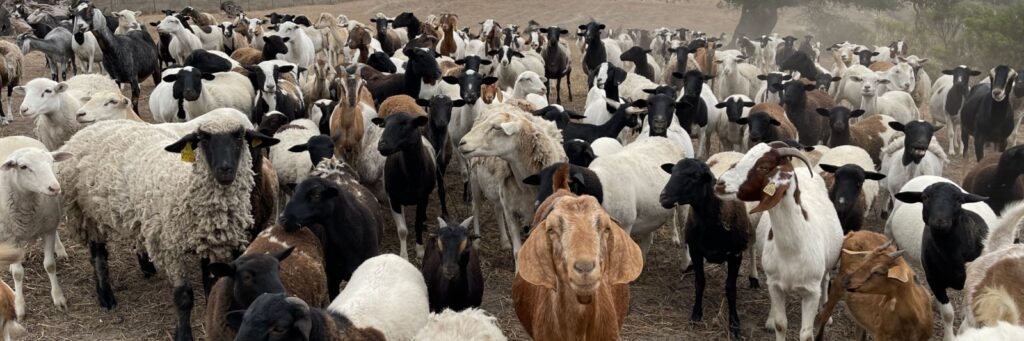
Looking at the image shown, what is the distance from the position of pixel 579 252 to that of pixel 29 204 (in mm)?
5392

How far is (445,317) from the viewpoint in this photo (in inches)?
193

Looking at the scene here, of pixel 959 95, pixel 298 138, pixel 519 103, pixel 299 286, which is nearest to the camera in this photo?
pixel 299 286

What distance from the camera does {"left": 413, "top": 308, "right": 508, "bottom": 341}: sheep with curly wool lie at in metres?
4.68

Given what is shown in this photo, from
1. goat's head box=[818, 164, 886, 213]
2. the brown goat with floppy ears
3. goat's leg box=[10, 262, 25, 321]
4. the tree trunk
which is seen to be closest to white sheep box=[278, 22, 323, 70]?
goat's leg box=[10, 262, 25, 321]

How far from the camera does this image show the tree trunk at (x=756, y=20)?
40000 mm

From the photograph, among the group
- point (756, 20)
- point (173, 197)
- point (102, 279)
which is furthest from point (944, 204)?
point (756, 20)

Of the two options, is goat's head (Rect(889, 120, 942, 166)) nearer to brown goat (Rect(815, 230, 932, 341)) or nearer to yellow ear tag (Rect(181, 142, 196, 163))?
brown goat (Rect(815, 230, 932, 341))

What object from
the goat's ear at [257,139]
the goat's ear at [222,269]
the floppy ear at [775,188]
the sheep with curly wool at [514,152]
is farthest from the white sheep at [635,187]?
the goat's ear at [222,269]

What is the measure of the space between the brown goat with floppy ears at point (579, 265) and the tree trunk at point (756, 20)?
37965mm

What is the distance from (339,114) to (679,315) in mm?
4490

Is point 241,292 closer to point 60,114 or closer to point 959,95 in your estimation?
point 60,114

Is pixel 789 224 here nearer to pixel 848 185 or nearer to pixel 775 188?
pixel 775 188

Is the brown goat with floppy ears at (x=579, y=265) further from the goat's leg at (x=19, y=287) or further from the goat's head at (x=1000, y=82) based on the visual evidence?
the goat's head at (x=1000, y=82)

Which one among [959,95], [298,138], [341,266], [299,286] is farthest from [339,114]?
[959,95]
